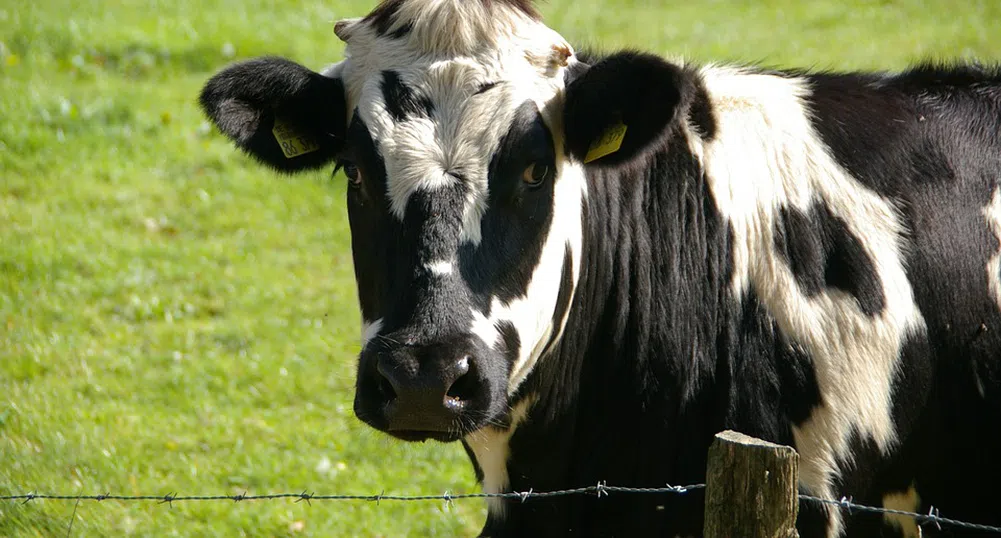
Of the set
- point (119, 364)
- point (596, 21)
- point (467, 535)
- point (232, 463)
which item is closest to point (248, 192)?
point (119, 364)

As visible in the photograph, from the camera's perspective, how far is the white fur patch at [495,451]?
395 centimetres

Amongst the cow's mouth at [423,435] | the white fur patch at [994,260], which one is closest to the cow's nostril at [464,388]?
the cow's mouth at [423,435]

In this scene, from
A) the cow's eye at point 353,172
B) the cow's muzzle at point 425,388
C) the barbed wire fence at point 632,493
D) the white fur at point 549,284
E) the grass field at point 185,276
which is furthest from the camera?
the grass field at point 185,276

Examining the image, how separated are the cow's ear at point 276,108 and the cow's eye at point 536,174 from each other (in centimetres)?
77

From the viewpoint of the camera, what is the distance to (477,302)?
3.39 metres

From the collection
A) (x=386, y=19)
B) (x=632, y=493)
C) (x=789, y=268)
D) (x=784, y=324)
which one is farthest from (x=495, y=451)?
(x=386, y=19)

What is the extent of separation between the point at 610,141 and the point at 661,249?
0.48 meters

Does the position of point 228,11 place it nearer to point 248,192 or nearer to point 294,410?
point 248,192

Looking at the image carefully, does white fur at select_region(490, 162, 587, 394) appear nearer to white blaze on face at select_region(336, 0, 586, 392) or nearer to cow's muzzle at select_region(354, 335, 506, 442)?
white blaze on face at select_region(336, 0, 586, 392)

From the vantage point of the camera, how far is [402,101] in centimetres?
361

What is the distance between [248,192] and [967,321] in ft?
24.1

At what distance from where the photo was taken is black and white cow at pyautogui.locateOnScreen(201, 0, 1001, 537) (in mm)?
3590

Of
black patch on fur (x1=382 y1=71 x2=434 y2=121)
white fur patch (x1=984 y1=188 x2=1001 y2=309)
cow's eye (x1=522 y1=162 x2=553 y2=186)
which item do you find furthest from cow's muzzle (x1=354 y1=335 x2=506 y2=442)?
white fur patch (x1=984 y1=188 x2=1001 y2=309)

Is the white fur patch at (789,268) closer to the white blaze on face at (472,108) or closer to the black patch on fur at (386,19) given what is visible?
the white blaze on face at (472,108)
